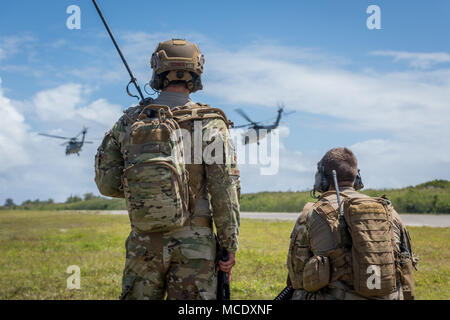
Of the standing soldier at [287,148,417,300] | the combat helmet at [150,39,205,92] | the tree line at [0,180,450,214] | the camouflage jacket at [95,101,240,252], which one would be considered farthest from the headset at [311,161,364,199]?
the tree line at [0,180,450,214]

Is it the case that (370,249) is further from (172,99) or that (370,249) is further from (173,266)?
(172,99)

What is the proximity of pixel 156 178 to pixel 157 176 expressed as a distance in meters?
0.02

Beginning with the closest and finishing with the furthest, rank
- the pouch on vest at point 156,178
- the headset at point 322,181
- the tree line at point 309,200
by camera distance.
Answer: the pouch on vest at point 156,178, the headset at point 322,181, the tree line at point 309,200

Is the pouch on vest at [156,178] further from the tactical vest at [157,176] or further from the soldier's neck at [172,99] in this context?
the soldier's neck at [172,99]

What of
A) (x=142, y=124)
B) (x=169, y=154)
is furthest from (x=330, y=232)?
(x=142, y=124)

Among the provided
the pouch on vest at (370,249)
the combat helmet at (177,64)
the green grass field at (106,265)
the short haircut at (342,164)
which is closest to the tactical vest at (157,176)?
the combat helmet at (177,64)

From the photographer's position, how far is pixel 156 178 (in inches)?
132

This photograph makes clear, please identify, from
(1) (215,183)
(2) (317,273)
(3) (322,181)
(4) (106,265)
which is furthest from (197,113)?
(4) (106,265)

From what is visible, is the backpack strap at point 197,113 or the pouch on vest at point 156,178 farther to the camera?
the backpack strap at point 197,113

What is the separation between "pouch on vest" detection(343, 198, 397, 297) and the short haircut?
36 centimetres

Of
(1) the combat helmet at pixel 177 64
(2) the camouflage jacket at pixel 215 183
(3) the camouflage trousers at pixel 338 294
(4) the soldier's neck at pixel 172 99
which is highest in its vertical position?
(1) the combat helmet at pixel 177 64

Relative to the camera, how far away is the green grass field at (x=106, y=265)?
7.83m

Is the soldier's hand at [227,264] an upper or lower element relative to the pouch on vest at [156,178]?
lower
